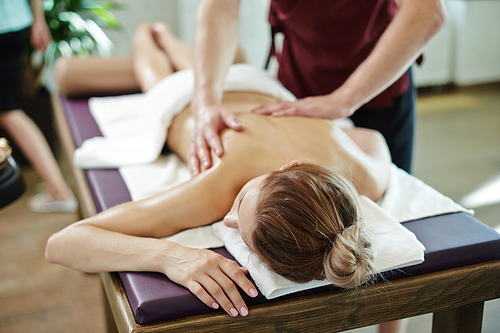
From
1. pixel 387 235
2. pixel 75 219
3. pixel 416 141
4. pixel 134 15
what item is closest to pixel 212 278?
pixel 387 235

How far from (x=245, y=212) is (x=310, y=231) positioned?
164mm

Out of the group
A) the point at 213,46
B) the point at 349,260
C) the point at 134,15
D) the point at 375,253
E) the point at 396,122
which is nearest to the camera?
the point at 349,260

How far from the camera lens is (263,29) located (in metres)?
4.58

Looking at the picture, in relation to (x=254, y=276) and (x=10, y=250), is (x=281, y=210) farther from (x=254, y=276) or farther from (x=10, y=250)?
(x=10, y=250)

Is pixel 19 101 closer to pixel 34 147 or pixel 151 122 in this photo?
pixel 34 147

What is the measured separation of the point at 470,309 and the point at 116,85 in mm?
1975

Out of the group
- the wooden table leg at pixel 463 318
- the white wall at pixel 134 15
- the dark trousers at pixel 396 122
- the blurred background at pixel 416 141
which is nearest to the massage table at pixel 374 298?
the wooden table leg at pixel 463 318

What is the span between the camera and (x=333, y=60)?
1.78 meters

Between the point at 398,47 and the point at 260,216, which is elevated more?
the point at 398,47

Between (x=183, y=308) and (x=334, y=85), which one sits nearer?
(x=183, y=308)

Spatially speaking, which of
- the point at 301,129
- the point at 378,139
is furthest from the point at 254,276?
the point at 378,139

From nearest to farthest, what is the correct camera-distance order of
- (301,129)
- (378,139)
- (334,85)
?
(301,129) < (378,139) < (334,85)

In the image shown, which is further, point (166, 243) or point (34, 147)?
point (34, 147)

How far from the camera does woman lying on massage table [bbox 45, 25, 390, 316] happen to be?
38.8 inches
